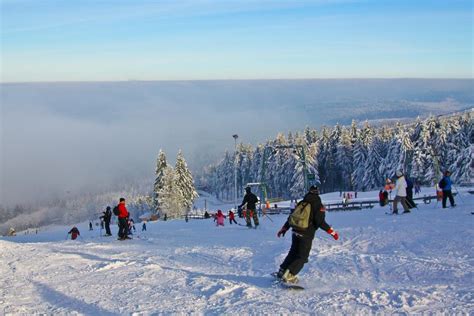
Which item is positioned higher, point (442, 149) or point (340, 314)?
point (442, 149)

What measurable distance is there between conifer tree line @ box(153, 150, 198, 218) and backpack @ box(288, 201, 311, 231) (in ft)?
175

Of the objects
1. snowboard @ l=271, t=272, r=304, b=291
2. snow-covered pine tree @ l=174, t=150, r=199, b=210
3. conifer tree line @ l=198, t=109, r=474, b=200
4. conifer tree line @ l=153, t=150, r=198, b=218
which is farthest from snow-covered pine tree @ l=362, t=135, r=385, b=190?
snowboard @ l=271, t=272, r=304, b=291

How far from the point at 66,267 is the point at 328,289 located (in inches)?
247

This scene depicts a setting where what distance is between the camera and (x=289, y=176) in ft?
265

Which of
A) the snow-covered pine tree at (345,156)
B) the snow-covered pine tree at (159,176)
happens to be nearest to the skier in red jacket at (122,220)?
the snow-covered pine tree at (159,176)

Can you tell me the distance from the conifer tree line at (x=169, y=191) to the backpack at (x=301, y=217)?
53455 millimetres

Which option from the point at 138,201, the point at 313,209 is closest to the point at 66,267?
the point at 313,209

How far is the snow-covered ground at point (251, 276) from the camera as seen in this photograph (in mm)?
7703

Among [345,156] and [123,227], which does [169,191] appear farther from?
[123,227]

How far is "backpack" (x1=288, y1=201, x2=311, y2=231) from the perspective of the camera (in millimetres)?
8484

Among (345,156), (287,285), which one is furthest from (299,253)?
(345,156)

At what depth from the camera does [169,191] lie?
62906 millimetres

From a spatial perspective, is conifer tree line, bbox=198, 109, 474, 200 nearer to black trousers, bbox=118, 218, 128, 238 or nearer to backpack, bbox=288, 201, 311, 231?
black trousers, bbox=118, 218, 128, 238

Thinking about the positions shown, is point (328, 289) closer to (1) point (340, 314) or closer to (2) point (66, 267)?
(1) point (340, 314)
